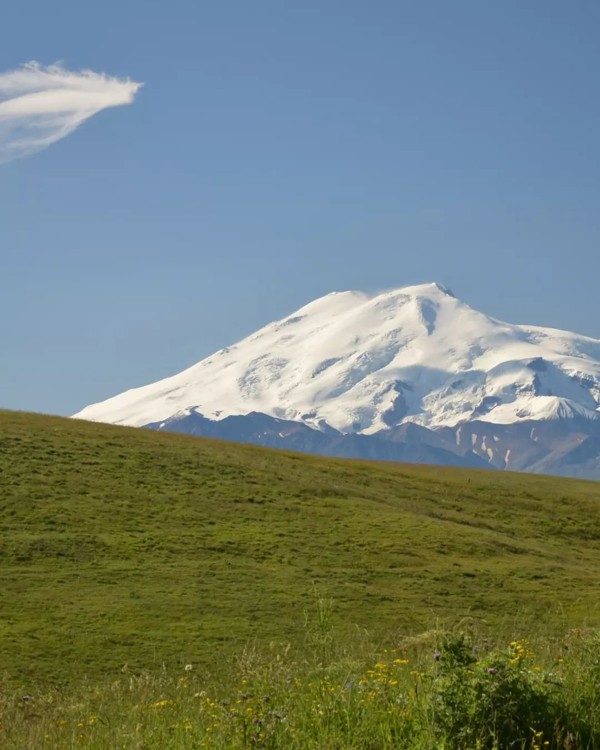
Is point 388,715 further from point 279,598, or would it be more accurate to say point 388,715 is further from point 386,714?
point 279,598

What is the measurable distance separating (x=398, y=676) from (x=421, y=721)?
271 centimetres

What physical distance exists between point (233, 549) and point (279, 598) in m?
8.59

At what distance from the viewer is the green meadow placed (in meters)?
10.1

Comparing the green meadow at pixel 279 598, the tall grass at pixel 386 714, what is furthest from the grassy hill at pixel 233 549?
the tall grass at pixel 386 714

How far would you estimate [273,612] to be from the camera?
3603 cm

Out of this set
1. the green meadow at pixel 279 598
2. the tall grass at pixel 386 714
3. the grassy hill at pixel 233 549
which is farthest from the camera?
the grassy hill at pixel 233 549

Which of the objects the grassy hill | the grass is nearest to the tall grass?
the grass

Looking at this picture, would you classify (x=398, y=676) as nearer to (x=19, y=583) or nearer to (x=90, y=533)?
(x=19, y=583)

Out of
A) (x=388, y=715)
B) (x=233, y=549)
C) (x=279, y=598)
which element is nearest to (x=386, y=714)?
(x=388, y=715)

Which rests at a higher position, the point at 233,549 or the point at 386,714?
the point at 386,714

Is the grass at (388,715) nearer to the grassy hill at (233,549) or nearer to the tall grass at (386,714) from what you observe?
the tall grass at (386,714)

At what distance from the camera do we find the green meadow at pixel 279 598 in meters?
10.1

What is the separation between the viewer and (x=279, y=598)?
38.0m

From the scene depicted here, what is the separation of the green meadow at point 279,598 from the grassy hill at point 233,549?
158mm
